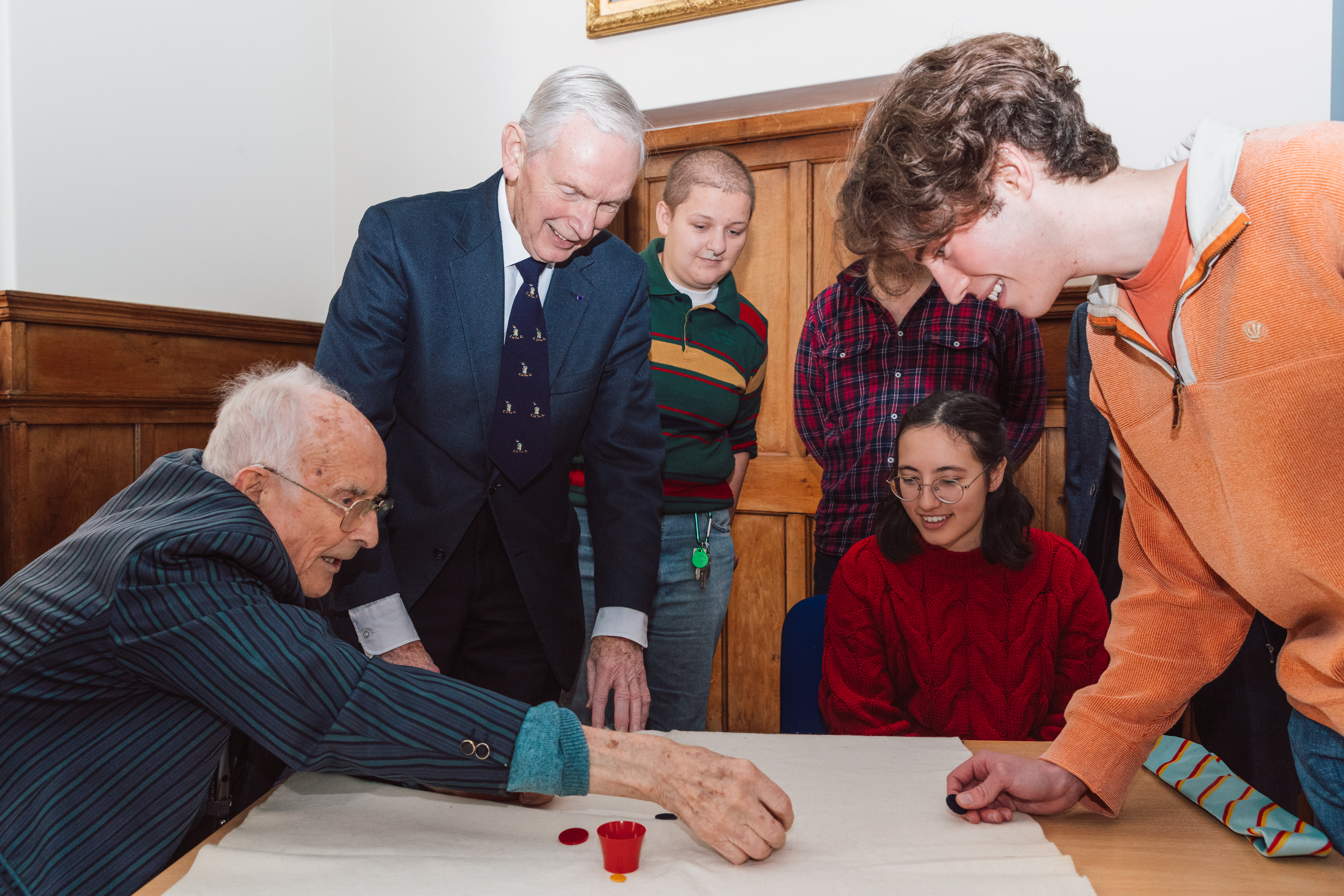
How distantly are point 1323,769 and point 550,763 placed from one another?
34.0 inches

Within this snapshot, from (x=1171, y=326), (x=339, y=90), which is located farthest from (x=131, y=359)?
(x=1171, y=326)

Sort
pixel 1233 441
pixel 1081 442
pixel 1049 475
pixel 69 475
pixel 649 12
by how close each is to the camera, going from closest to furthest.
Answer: pixel 1233 441 < pixel 1081 442 < pixel 69 475 < pixel 1049 475 < pixel 649 12

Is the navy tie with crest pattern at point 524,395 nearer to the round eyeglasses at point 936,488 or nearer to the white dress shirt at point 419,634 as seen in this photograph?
the white dress shirt at point 419,634

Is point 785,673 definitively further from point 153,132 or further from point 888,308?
point 153,132

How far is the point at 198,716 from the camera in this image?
117 cm

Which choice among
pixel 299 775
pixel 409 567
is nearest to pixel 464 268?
pixel 409 567

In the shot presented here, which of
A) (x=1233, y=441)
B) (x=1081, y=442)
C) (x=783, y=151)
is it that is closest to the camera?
(x=1233, y=441)

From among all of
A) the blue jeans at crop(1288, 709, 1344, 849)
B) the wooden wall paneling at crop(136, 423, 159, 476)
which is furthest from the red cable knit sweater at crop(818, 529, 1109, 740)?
the wooden wall paneling at crop(136, 423, 159, 476)

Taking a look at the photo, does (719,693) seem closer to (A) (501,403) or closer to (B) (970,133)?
(A) (501,403)

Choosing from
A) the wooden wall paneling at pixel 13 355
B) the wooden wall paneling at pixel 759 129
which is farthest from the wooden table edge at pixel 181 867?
the wooden wall paneling at pixel 759 129

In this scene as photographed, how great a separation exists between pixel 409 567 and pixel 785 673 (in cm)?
85

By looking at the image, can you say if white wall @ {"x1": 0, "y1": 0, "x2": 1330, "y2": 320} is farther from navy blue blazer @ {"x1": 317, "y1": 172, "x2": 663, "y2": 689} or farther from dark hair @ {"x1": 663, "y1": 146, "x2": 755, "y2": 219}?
navy blue blazer @ {"x1": 317, "y1": 172, "x2": 663, "y2": 689}

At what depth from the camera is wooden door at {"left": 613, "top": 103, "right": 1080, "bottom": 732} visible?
10.7 feet

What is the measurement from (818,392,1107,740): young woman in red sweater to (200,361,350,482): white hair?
44.5 inches
